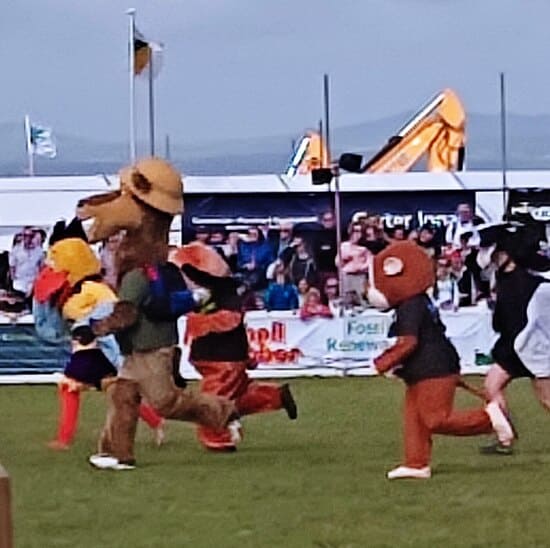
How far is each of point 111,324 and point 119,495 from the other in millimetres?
1741

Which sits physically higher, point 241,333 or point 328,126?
point 328,126

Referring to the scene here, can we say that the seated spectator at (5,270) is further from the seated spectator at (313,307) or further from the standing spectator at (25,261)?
the seated spectator at (313,307)

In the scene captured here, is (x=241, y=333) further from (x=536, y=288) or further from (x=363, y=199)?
(x=363, y=199)

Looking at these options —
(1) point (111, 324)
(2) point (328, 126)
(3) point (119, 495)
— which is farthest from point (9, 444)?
(2) point (328, 126)

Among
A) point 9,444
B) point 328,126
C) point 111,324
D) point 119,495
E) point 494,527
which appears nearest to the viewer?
point 494,527

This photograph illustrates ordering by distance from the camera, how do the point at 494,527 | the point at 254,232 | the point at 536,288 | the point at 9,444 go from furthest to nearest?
1. the point at 254,232
2. the point at 9,444
3. the point at 536,288
4. the point at 494,527

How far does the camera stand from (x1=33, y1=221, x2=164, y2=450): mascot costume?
14461 mm

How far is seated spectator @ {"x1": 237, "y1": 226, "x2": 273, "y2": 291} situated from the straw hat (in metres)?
9.44

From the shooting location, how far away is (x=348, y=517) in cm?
1080

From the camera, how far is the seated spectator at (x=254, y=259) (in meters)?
23.2

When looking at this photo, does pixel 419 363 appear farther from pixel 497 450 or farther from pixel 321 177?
pixel 321 177

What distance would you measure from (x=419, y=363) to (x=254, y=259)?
10965 millimetres

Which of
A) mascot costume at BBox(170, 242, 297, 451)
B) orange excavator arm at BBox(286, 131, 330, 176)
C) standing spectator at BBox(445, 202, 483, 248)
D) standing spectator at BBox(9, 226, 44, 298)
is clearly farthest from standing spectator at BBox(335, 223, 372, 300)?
mascot costume at BBox(170, 242, 297, 451)

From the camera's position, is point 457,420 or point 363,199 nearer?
point 457,420
